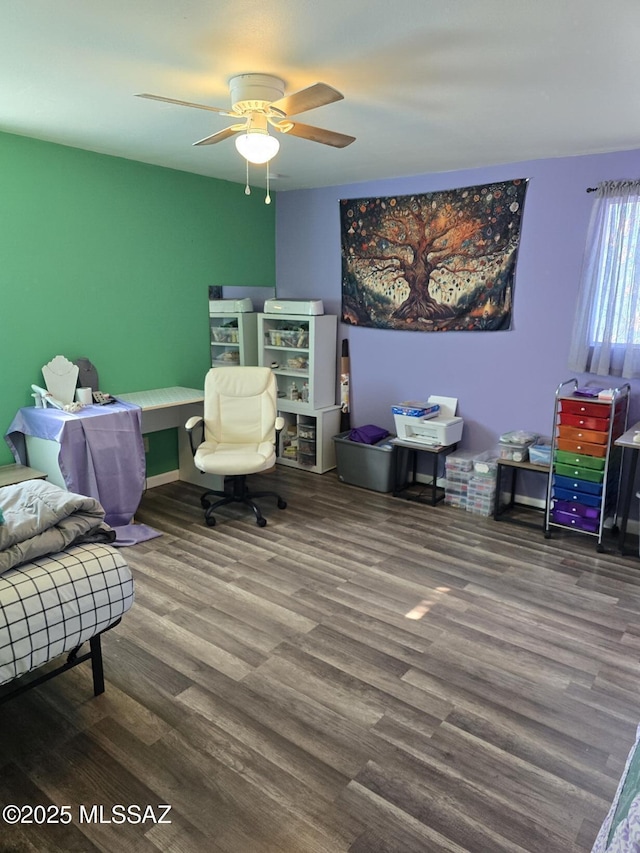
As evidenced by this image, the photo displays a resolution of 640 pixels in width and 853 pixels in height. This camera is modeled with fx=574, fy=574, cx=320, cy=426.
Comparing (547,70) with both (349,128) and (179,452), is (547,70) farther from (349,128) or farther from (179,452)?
(179,452)

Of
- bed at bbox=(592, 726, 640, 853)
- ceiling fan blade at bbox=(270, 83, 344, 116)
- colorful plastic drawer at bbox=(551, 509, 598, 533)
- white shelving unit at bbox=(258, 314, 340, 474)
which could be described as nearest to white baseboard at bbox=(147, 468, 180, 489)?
white shelving unit at bbox=(258, 314, 340, 474)

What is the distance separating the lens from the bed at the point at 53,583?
1.82 meters

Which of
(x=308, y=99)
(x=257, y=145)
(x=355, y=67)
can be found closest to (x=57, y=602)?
(x=257, y=145)

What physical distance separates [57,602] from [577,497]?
3.03 meters

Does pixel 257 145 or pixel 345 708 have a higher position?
pixel 257 145

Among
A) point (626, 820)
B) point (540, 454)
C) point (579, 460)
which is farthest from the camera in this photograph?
point (540, 454)

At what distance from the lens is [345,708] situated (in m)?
2.18

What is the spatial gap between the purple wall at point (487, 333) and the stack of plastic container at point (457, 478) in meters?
0.29

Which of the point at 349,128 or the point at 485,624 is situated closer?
the point at 485,624

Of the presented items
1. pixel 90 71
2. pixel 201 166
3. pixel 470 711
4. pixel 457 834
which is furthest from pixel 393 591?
pixel 201 166

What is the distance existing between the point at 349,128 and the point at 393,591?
101 inches

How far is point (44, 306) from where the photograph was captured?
3744 mm

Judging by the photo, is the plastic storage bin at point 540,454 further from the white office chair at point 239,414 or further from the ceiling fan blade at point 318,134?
the ceiling fan blade at point 318,134

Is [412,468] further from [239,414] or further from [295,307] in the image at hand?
[295,307]
